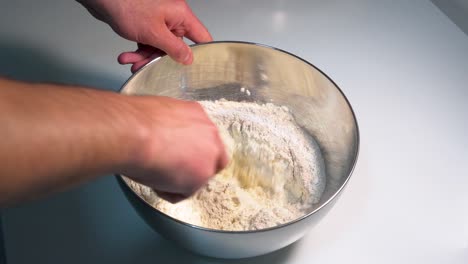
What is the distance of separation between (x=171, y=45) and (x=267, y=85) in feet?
0.64

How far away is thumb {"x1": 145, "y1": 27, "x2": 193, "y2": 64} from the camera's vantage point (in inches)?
28.3

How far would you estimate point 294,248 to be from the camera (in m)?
0.65

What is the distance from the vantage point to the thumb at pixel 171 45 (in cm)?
72

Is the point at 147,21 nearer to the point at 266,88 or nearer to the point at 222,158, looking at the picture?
the point at 266,88

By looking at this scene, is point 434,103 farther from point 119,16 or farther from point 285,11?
point 119,16

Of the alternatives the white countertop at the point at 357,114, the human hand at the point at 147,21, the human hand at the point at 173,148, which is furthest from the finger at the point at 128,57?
the human hand at the point at 173,148

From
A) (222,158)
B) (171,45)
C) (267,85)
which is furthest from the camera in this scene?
(267,85)

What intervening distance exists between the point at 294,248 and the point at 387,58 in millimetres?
489

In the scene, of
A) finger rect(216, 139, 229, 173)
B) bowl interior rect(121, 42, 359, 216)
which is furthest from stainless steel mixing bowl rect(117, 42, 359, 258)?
finger rect(216, 139, 229, 173)

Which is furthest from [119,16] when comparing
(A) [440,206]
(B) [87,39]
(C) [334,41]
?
(A) [440,206]

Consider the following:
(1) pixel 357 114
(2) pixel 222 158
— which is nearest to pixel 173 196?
(2) pixel 222 158

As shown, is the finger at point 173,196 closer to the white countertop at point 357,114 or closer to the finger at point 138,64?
the white countertop at point 357,114

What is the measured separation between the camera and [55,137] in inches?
13.9

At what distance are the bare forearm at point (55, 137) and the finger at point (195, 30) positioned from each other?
1.34ft
